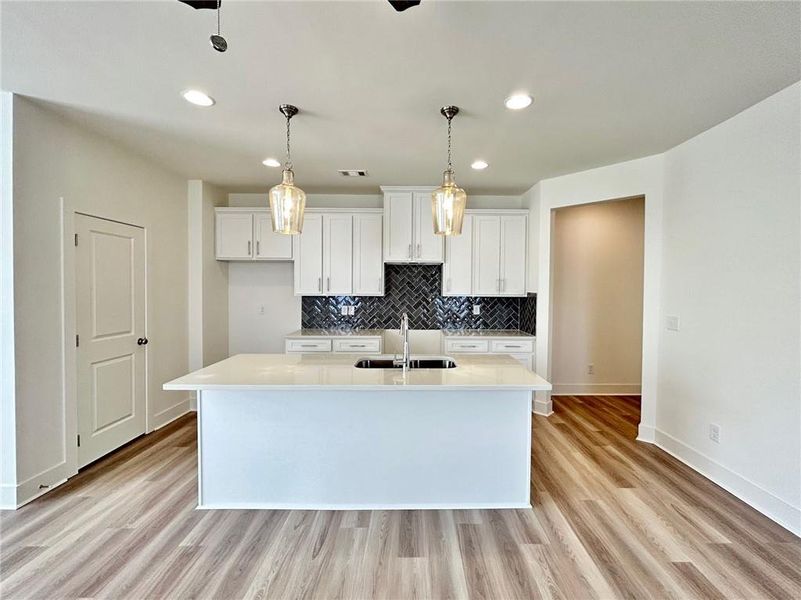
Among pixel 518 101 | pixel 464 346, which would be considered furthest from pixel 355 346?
pixel 518 101

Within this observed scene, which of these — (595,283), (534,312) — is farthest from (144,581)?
(595,283)

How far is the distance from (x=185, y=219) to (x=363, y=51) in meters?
3.17

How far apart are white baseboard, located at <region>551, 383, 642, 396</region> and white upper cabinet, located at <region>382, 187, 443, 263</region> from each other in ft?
7.50

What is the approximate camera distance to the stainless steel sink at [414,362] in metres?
2.76

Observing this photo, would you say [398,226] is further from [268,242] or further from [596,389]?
[596,389]

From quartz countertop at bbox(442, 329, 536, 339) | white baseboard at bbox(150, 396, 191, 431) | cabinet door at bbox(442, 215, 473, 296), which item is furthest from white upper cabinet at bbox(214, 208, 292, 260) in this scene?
quartz countertop at bbox(442, 329, 536, 339)

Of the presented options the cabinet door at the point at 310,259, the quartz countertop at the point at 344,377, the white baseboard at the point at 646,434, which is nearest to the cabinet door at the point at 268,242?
the cabinet door at the point at 310,259

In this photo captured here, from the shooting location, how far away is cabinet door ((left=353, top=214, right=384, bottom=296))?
14.6 feet

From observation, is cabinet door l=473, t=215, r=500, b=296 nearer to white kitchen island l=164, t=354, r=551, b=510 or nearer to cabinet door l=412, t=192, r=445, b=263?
cabinet door l=412, t=192, r=445, b=263

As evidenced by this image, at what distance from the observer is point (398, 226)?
14.4 feet

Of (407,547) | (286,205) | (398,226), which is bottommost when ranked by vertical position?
(407,547)

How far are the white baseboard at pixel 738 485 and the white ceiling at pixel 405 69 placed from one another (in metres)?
2.40

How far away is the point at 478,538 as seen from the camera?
6.86ft

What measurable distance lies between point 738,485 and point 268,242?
467cm
